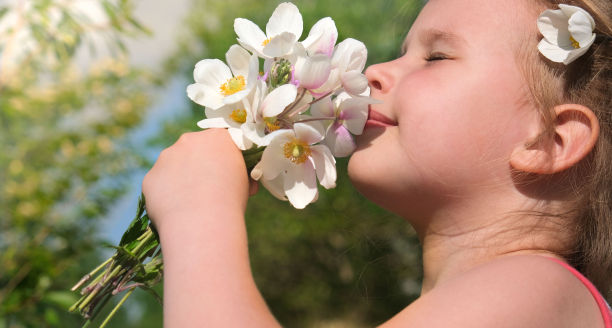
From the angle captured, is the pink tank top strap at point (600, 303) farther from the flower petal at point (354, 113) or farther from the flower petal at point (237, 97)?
the flower petal at point (237, 97)

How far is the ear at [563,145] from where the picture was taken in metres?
1.19

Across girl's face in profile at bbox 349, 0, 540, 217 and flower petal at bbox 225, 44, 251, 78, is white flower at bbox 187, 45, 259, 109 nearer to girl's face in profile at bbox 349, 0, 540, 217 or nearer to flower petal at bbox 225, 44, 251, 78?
flower petal at bbox 225, 44, 251, 78

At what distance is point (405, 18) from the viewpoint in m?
2.00

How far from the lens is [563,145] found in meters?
1.22

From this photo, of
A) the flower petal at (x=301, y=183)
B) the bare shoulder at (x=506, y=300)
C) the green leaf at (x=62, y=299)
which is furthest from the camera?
the green leaf at (x=62, y=299)

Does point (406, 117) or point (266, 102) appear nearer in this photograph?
point (266, 102)

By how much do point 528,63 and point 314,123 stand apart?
447mm

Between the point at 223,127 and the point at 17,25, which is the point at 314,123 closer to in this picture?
the point at 223,127

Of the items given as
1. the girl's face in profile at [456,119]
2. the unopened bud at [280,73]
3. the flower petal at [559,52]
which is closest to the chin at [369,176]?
the girl's face in profile at [456,119]

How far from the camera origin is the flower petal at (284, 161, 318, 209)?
1153mm

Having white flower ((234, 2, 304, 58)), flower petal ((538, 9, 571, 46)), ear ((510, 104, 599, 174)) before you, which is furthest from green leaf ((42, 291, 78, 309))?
flower petal ((538, 9, 571, 46))

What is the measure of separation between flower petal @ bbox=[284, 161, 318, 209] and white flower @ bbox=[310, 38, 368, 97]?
0.47 feet

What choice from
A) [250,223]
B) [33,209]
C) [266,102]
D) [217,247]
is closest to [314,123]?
[266,102]

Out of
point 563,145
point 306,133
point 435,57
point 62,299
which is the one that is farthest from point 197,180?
point 62,299
